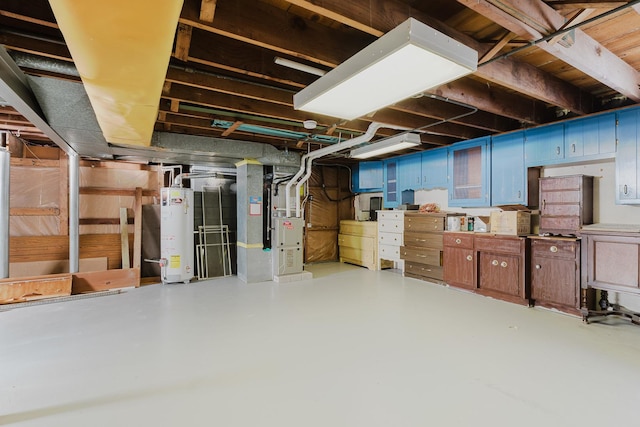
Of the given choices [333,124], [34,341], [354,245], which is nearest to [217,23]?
[333,124]

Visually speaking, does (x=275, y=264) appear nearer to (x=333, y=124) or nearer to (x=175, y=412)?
(x=333, y=124)

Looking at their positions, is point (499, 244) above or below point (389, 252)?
above

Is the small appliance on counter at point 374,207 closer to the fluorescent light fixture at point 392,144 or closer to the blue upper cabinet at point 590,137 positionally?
the fluorescent light fixture at point 392,144

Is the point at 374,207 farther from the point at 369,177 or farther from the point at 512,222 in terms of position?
the point at 512,222

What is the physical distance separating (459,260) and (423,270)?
2.59 feet

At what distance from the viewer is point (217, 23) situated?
5.85 feet

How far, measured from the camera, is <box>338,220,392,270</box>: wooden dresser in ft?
20.4

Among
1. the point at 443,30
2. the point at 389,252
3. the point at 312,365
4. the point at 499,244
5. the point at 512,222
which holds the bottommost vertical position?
the point at 312,365

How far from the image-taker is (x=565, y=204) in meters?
3.57

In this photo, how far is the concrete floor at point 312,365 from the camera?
183 centimetres

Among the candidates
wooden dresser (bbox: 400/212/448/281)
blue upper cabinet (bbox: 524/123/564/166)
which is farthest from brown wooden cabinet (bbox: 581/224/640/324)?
wooden dresser (bbox: 400/212/448/281)

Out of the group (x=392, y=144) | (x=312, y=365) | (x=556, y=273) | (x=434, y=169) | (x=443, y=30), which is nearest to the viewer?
(x=443, y=30)

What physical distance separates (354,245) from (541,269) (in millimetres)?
3574

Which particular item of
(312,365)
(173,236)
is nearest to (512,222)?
(312,365)
